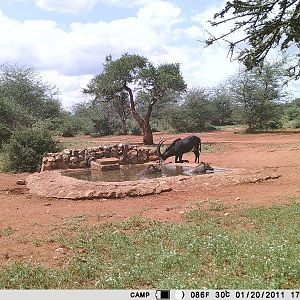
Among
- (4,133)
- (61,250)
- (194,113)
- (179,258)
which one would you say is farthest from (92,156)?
(194,113)

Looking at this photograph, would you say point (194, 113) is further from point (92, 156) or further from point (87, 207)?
point (87, 207)

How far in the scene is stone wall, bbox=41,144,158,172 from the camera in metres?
12.0

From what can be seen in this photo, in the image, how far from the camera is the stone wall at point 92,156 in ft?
39.4

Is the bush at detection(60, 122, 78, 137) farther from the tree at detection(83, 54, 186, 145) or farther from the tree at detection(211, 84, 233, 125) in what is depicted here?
the tree at detection(211, 84, 233, 125)

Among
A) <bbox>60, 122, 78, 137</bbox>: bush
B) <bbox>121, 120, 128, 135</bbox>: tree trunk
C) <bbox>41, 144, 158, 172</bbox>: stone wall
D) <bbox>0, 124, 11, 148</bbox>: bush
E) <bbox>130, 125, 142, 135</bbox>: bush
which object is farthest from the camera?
<bbox>121, 120, 128, 135</bbox>: tree trunk

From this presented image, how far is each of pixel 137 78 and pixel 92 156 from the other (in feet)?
33.7

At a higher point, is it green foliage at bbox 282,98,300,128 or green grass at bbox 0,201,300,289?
green foliage at bbox 282,98,300,128

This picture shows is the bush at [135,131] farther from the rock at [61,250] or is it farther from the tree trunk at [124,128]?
the rock at [61,250]

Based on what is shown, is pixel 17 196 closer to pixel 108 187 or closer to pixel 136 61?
pixel 108 187

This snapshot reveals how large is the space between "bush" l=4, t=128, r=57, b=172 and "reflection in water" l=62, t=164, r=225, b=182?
234 cm

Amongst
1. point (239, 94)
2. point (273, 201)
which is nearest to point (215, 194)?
point (273, 201)

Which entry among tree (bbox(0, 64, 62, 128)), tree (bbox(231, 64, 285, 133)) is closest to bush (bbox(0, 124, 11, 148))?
tree (bbox(0, 64, 62, 128))

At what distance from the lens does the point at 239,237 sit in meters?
4.79

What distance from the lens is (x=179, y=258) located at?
13.8 feet
